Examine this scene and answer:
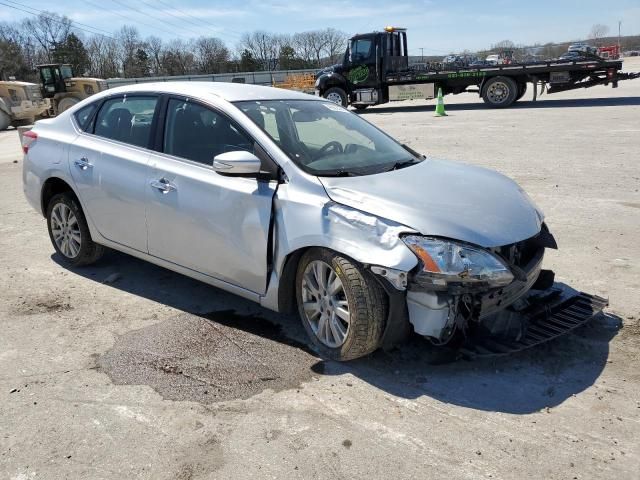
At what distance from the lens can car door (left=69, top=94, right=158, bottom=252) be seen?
4402 mm

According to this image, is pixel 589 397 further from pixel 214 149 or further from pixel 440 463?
pixel 214 149

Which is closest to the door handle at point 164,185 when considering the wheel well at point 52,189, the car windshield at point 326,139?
the car windshield at point 326,139

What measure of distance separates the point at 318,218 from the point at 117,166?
6.70ft

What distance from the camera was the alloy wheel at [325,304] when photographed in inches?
133

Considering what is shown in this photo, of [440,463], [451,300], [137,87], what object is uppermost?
[137,87]

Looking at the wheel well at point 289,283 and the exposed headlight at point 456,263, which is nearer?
the exposed headlight at point 456,263

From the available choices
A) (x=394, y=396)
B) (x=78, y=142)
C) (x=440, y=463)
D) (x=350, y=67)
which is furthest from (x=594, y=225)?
(x=350, y=67)

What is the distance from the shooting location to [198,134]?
4152 millimetres

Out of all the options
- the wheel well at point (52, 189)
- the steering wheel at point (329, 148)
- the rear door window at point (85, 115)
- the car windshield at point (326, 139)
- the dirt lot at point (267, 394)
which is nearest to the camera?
the dirt lot at point (267, 394)

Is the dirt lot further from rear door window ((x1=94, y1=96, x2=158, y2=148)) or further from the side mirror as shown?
rear door window ((x1=94, y1=96, x2=158, y2=148))

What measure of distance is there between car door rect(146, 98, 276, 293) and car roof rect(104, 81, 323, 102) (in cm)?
12

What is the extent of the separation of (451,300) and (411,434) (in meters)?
0.74

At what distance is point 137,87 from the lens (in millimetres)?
4816

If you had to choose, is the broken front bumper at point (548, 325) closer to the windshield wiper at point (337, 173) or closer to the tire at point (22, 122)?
the windshield wiper at point (337, 173)
